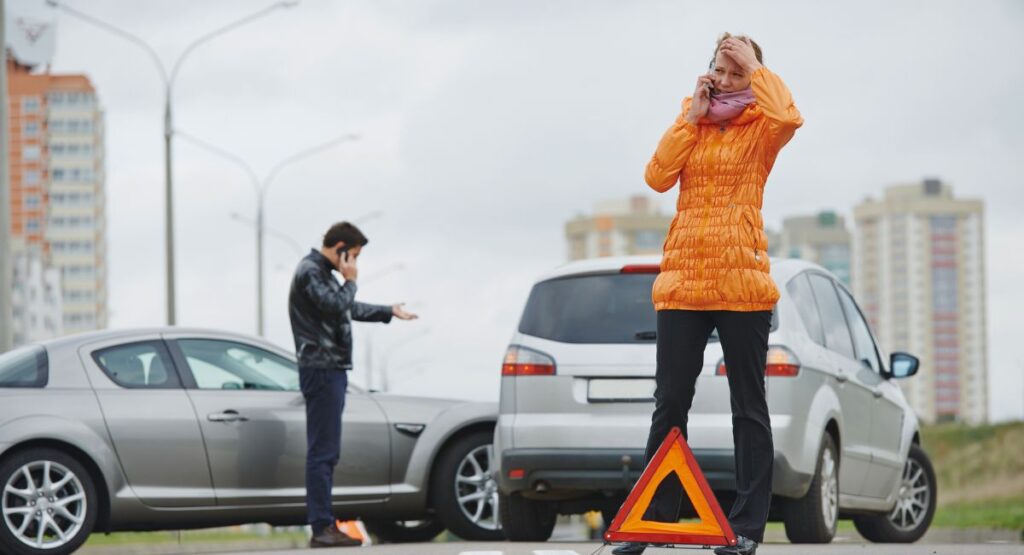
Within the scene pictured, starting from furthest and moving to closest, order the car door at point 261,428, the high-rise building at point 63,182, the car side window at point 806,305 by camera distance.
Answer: the high-rise building at point 63,182
the car door at point 261,428
the car side window at point 806,305

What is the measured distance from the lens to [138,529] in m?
11.0

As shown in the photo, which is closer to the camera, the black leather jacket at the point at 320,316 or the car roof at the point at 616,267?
the car roof at the point at 616,267

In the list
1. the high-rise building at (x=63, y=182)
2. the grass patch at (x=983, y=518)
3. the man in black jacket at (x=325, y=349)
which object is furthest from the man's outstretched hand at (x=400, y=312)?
the high-rise building at (x=63, y=182)

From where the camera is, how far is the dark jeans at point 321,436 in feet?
36.3

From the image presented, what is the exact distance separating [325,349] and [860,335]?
339 centimetres

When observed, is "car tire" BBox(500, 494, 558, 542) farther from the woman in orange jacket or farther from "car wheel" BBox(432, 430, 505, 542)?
the woman in orange jacket

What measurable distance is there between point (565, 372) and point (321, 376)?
172cm

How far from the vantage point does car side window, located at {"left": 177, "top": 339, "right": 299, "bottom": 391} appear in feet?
37.3

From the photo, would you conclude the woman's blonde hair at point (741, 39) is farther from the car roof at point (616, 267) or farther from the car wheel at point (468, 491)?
the car wheel at point (468, 491)

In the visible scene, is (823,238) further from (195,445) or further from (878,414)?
(195,445)

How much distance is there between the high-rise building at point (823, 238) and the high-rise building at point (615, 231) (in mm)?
11964

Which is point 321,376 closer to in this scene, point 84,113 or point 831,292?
point 831,292

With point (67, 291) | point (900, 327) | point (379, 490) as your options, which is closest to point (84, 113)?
point (67, 291)

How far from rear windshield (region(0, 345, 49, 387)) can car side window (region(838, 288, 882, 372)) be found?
4865 millimetres
